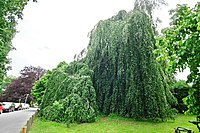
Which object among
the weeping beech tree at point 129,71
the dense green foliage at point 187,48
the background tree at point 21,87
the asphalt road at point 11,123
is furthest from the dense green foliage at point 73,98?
the background tree at point 21,87

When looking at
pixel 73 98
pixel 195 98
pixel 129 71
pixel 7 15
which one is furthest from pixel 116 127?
pixel 7 15

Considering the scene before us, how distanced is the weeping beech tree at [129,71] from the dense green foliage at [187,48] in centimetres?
608

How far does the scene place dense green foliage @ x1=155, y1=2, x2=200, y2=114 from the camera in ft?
13.7

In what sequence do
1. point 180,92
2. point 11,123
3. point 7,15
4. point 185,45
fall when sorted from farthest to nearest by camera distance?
1. point 180,92
2. point 11,123
3. point 7,15
4. point 185,45

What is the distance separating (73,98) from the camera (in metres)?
11.7

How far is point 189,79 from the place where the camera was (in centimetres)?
486

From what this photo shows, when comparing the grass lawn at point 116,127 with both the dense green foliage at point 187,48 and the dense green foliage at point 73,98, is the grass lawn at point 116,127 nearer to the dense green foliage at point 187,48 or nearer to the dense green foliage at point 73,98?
the dense green foliage at point 73,98

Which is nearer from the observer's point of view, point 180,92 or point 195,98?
point 195,98

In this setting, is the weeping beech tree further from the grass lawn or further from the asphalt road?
the asphalt road

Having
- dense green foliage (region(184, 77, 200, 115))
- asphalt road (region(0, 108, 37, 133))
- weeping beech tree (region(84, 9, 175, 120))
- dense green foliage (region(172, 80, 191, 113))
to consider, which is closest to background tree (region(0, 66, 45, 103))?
asphalt road (region(0, 108, 37, 133))

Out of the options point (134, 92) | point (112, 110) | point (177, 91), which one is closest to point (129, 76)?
point (134, 92)

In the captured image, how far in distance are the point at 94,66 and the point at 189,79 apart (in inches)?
358

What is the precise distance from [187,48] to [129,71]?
24.9 feet

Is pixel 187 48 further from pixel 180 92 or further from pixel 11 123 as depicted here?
pixel 11 123
